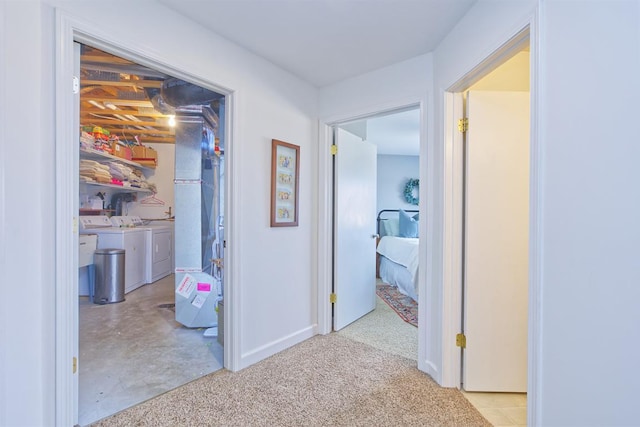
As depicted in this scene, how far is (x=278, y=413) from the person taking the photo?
1.68 metres

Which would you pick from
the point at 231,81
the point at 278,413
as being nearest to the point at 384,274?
the point at 278,413

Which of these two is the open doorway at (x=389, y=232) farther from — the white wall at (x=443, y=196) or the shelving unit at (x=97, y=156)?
the shelving unit at (x=97, y=156)

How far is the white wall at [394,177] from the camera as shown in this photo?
20.1ft

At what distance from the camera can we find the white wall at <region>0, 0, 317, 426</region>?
1213mm

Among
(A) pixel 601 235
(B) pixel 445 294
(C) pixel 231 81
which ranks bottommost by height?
(B) pixel 445 294

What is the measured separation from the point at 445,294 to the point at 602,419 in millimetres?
1048

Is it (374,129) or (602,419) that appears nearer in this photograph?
(602,419)

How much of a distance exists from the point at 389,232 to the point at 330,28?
12.7ft

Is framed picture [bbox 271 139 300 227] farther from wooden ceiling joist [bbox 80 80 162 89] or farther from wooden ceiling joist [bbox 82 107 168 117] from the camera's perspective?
wooden ceiling joist [bbox 82 107 168 117]

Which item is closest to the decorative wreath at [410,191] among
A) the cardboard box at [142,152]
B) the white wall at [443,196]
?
the white wall at [443,196]

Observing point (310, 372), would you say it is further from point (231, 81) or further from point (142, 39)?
point (142, 39)

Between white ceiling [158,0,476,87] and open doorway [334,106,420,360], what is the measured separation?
489mm

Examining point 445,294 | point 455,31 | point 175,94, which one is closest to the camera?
point 455,31

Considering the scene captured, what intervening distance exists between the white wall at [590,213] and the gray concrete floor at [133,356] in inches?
82.0
